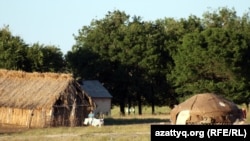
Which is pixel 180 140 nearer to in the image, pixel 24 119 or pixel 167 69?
pixel 24 119

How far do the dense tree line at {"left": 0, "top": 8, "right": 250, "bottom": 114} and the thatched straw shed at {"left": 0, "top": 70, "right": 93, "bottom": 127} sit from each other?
17284mm

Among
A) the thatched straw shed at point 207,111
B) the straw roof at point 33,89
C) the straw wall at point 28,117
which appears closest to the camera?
the thatched straw shed at point 207,111

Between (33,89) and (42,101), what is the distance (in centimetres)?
336

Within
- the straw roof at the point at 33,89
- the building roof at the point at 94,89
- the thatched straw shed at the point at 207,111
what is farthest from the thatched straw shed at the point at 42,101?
the thatched straw shed at the point at 207,111

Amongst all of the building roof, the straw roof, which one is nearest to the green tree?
the building roof

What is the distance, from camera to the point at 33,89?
51344mm

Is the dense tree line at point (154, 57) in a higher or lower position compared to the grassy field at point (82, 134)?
higher

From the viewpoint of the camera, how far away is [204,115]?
113ft

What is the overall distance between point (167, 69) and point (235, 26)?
48.1ft

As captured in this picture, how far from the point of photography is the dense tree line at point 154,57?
67.1 m

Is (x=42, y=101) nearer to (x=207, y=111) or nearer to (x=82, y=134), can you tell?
(x=82, y=134)

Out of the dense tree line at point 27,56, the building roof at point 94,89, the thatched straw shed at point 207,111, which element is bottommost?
the thatched straw shed at point 207,111

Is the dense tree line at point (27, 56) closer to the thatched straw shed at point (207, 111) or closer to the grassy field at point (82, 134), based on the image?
the grassy field at point (82, 134)

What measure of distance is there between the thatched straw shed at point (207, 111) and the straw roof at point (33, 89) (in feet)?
51.1
